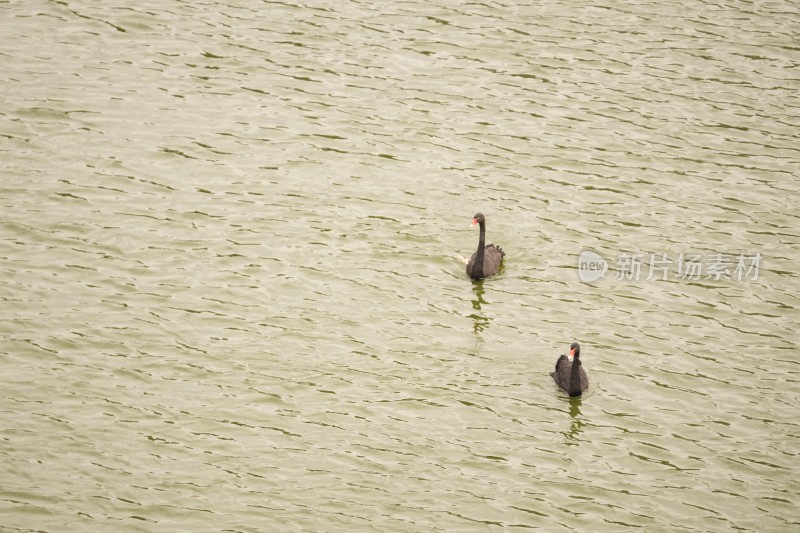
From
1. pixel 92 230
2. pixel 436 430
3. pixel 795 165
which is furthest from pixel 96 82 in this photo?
pixel 795 165

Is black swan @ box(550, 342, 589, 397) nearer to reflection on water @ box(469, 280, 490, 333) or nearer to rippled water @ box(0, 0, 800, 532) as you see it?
rippled water @ box(0, 0, 800, 532)

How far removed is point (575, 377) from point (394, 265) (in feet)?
16.6

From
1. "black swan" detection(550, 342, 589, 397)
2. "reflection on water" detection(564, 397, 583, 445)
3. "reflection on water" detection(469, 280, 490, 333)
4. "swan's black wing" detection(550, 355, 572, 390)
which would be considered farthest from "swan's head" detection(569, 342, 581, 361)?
"reflection on water" detection(469, 280, 490, 333)

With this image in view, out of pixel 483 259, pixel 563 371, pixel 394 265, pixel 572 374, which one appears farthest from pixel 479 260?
pixel 572 374

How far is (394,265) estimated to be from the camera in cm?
1969

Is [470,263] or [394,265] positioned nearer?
[470,263]

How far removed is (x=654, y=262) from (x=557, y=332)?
10.7 ft

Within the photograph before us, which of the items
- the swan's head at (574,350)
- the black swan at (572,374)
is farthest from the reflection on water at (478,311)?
the swan's head at (574,350)

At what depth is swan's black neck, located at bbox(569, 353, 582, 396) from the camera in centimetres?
1594

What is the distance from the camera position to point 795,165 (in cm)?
2270

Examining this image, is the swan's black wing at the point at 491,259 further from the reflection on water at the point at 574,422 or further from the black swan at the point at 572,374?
the reflection on water at the point at 574,422

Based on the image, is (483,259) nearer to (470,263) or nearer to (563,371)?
(470,263)

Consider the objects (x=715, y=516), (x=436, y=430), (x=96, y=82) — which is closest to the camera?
(x=715, y=516)

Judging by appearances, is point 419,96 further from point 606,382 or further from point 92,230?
point 606,382
